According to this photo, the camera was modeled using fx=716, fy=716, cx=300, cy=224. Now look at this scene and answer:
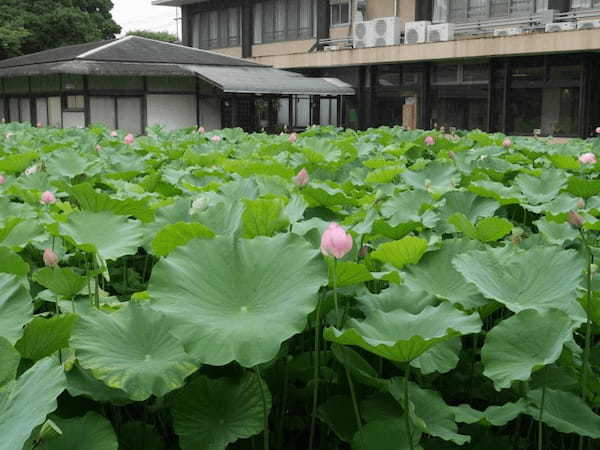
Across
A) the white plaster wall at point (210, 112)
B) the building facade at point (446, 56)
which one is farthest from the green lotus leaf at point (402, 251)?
the white plaster wall at point (210, 112)

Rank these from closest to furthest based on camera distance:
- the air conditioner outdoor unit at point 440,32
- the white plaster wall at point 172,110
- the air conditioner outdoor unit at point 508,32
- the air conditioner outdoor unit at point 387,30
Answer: the air conditioner outdoor unit at point 508,32 < the air conditioner outdoor unit at point 440,32 < the white plaster wall at point 172,110 < the air conditioner outdoor unit at point 387,30

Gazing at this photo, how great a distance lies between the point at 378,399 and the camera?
959mm

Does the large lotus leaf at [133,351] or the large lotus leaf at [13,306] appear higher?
the large lotus leaf at [13,306]

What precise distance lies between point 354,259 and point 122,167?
1641mm

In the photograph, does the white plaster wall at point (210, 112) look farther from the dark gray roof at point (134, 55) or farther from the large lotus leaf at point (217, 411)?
the large lotus leaf at point (217, 411)

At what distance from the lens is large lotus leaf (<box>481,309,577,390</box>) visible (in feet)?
2.98

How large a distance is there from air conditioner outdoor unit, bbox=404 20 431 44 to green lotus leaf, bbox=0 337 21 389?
1676 cm

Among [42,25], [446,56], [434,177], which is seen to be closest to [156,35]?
[42,25]

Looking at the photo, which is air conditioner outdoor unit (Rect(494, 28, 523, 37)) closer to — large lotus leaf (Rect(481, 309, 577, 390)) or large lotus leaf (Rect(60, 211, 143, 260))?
large lotus leaf (Rect(60, 211, 143, 260))

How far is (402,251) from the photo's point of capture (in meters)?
1.17

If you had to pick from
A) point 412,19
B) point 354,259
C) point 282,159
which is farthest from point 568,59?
point 354,259

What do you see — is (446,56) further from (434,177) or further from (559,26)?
(434,177)

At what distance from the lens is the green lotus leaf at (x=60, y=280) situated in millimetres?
1119

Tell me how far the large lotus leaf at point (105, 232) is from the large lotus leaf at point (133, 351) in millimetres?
334
